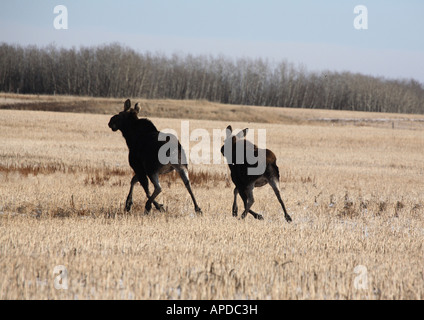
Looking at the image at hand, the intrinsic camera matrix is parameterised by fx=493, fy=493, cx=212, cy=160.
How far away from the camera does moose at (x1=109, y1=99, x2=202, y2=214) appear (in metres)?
9.99

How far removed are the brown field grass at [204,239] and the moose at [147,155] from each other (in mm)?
554

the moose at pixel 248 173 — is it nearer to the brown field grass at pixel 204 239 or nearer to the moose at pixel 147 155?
the brown field grass at pixel 204 239

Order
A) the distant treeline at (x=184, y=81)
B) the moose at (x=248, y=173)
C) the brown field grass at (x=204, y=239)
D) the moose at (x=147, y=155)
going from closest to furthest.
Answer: the brown field grass at (x=204, y=239)
the moose at (x=248, y=173)
the moose at (x=147, y=155)
the distant treeline at (x=184, y=81)

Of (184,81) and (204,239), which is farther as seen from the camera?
(184,81)

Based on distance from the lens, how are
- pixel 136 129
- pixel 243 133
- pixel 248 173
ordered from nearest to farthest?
1. pixel 248 173
2. pixel 243 133
3. pixel 136 129

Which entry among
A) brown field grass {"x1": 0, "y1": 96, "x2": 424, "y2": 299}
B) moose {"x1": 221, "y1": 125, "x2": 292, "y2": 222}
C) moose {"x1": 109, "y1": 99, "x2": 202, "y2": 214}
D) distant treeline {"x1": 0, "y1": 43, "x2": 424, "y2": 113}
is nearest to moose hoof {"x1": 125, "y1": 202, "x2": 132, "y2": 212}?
moose {"x1": 109, "y1": 99, "x2": 202, "y2": 214}

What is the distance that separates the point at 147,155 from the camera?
10125 millimetres

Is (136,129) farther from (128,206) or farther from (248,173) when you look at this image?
(248,173)

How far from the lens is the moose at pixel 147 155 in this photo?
393 inches

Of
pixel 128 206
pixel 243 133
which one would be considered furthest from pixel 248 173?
pixel 128 206

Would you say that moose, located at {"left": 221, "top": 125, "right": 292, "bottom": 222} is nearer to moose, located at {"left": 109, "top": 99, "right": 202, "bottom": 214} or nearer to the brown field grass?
the brown field grass

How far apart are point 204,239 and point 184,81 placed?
100 meters

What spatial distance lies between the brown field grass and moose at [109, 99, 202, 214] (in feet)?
1.82

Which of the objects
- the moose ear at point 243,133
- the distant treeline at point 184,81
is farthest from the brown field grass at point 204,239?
the distant treeline at point 184,81
